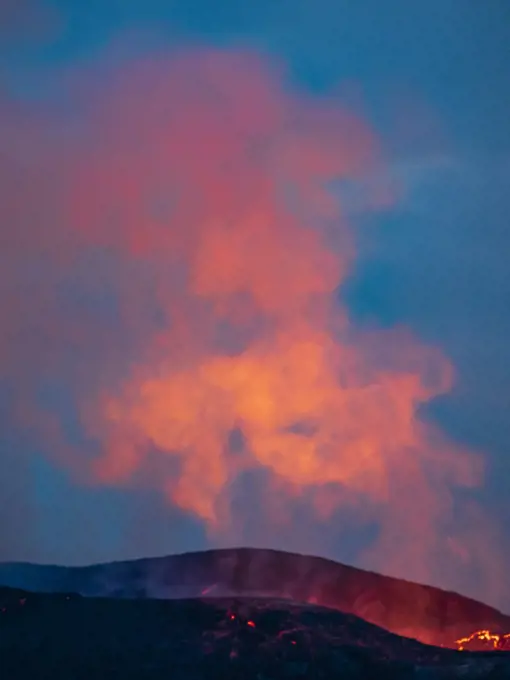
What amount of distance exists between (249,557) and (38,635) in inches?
251

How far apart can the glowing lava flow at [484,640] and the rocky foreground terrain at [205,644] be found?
146 inches

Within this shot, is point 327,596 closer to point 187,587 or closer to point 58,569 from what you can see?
point 187,587

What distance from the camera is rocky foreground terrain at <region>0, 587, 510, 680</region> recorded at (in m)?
14.4

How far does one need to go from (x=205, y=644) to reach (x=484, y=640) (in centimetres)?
767

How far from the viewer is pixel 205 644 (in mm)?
15195

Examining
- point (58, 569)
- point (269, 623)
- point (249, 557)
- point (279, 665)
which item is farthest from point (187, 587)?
point (279, 665)

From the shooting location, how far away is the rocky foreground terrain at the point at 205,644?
47.1ft

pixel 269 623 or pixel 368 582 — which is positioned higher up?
pixel 368 582

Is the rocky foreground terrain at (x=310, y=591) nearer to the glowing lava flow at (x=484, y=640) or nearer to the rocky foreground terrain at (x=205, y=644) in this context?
the glowing lava flow at (x=484, y=640)

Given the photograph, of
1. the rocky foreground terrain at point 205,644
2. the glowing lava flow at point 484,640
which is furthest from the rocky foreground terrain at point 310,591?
the rocky foreground terrain at point 205,644

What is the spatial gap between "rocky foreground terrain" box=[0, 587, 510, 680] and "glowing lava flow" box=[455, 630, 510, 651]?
146 inches

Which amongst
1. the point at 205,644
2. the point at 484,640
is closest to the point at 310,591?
the point at 484,640

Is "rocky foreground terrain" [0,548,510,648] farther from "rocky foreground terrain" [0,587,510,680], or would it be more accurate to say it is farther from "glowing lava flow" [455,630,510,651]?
"rocky foreground terrain" [0,587,510,680]

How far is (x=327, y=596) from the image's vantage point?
20.9 meters
